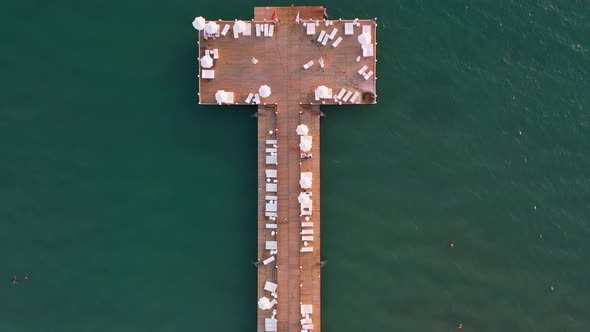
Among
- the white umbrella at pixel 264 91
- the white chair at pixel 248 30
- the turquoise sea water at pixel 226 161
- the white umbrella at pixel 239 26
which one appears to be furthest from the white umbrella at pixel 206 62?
the white umbrella at pixel 264 91

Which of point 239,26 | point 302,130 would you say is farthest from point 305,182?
point 239,26

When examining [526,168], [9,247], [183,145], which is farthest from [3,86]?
[526,168]

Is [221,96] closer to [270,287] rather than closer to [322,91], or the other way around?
[322,91]

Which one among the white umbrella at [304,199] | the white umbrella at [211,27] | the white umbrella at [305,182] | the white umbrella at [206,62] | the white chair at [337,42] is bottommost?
the white umbrella at [304,199]

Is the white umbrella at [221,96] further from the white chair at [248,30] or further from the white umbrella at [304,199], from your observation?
the white umbrella at [304,199]

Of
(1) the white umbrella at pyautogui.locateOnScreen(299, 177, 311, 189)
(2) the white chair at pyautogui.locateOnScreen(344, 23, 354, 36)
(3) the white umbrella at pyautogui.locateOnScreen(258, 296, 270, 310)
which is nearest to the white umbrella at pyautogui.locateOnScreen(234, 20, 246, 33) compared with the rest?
(2) the white chair at pyautogui.locateOnScreen(344, 23, 354, 36)
